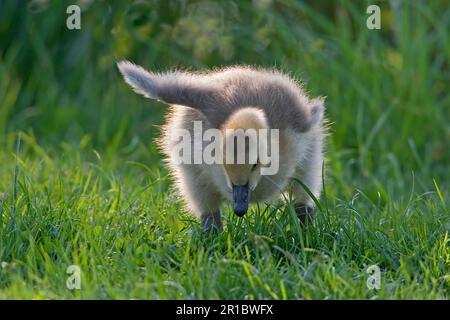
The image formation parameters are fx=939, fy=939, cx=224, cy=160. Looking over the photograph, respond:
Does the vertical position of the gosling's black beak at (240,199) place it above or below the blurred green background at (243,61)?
below

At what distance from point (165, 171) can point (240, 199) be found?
205 centimetres

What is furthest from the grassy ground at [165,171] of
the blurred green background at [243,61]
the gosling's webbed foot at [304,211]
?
the gosling's webbed foot at [304,211]

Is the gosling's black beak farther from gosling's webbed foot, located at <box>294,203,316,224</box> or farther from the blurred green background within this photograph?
the blurred green background

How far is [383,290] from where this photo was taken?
388 cm

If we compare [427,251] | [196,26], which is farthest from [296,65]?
[427,251]

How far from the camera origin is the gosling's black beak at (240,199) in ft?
13.6

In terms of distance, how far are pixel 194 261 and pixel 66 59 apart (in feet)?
13.9

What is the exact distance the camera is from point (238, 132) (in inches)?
161

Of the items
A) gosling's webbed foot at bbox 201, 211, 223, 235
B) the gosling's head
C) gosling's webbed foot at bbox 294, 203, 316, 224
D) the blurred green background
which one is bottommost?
gosling's webbed foot at bbox 201, 211, 223, 235

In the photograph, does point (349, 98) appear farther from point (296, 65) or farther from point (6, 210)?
point (6, 210)

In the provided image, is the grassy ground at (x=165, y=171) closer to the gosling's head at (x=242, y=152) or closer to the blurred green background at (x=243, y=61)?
the blurred green background at (x=243, y=61)

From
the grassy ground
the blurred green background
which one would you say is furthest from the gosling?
the blurred green background

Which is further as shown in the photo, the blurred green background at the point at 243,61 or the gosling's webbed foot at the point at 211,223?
the blurred green background at the point at 243,61

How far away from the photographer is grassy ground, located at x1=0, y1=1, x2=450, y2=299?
4035 millimetres
